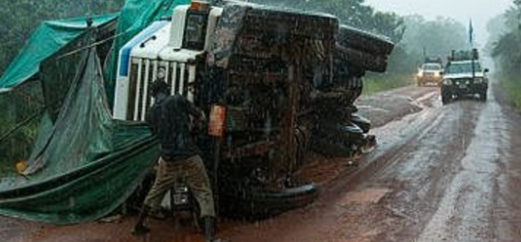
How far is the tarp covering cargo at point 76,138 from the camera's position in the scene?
24.6 feet

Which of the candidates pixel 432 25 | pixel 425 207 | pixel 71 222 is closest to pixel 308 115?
pixel 425 207

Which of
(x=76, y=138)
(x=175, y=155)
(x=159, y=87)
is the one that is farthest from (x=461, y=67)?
(x=175, y=155)

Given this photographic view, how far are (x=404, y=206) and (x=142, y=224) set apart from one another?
329 cm

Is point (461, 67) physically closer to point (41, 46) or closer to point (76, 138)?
point (41, 46)

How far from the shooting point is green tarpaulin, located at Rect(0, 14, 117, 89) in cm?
937

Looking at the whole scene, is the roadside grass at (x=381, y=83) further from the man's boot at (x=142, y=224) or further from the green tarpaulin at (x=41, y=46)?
the man's boot at (x=142, y=224)

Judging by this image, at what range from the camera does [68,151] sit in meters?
8.18

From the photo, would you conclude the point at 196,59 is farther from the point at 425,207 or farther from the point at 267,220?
the point at 425,207

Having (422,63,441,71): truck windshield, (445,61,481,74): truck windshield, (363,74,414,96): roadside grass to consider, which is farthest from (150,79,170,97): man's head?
(422,63,441,71): truck windshield

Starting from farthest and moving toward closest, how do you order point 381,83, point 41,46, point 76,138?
point 381,83, point 41,46, point 76,138

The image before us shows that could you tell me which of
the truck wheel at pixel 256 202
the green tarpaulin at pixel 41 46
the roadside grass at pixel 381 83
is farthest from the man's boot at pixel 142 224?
the roadside grass at pixel 381 83

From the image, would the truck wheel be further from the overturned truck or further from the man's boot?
the man's boot

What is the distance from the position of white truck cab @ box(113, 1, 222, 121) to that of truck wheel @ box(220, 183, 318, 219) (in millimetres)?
1191

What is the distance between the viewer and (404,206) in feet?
27.8
